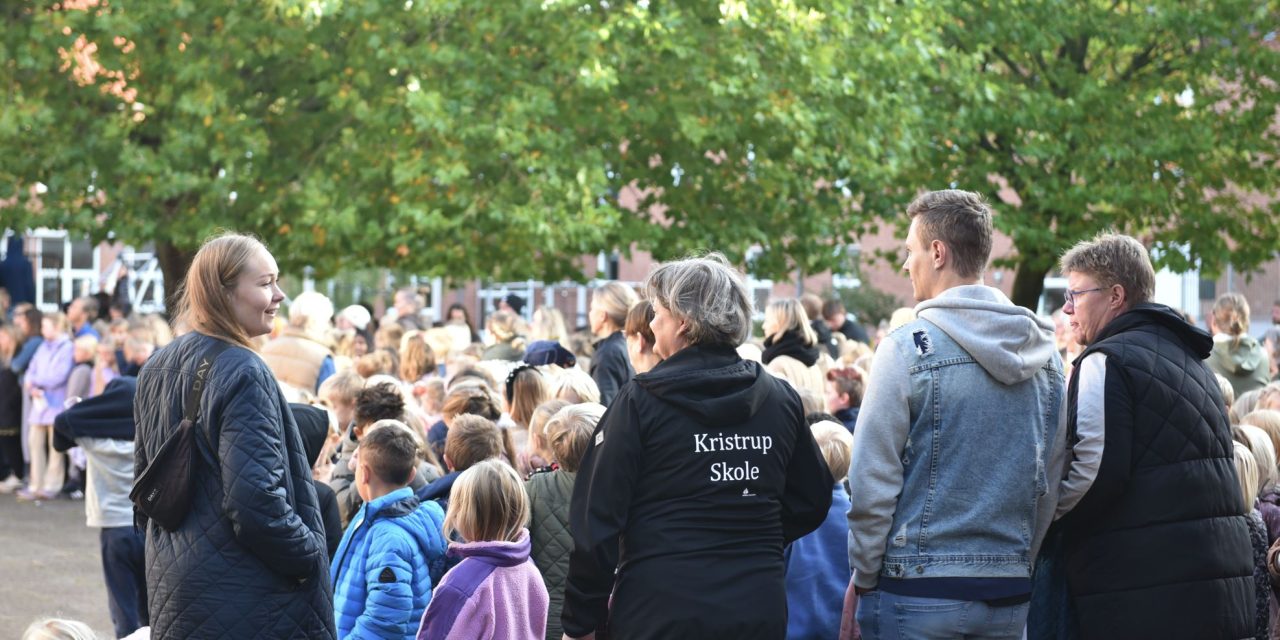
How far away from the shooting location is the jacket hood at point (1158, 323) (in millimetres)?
4523

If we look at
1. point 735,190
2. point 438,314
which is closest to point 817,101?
point 735,190

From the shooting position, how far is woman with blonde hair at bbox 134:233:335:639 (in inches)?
160

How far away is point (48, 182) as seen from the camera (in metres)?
17.2

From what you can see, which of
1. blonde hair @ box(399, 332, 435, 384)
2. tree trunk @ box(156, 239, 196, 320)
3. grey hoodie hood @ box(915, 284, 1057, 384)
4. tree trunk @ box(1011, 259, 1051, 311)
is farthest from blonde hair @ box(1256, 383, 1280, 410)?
tree trunk @ box(1011, 259, 1051, 311)

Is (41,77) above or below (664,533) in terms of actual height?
above

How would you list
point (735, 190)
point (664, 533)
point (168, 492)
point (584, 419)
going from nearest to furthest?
1. point (664, 533)
2. point (168, 492)
3. point (584, 419)
4. point (735, 190)

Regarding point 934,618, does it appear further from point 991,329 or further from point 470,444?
point 470,444

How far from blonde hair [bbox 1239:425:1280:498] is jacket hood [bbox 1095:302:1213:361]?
1.48 m

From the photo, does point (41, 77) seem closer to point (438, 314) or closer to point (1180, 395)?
point (1180, 395)

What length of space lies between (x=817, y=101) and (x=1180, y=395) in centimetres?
1331

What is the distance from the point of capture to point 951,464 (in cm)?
404

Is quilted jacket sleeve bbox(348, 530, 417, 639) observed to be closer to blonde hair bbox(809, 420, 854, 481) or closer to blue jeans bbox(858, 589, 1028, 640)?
blonde hair bbox(809, 420, 854, 481)

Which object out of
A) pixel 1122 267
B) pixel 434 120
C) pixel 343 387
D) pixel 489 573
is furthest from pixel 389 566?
pixel 434 120

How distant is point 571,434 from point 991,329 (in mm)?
1758
